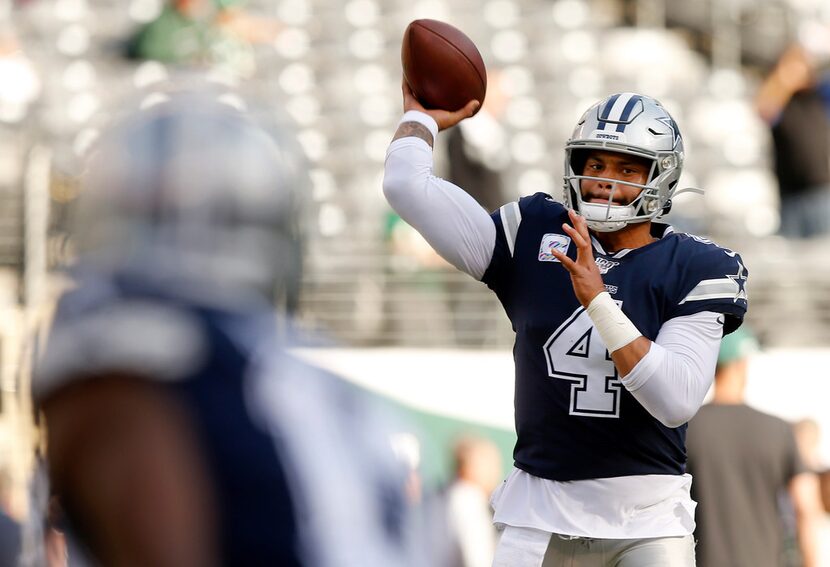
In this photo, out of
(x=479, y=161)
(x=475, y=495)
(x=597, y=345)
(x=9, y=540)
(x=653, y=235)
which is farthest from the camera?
(x=479, y=161)

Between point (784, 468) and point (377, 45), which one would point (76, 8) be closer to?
point (377, 45)

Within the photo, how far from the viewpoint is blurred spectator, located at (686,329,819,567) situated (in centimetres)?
477

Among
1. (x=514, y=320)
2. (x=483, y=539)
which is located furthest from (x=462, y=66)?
(x=483, y=539)

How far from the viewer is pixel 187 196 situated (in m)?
1.41

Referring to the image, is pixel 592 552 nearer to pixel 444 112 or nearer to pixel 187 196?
pixel 444 112

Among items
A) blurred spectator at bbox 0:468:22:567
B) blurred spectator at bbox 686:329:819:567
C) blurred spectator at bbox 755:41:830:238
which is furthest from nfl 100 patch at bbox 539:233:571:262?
blurred spectator at bbox 755:41:830:238

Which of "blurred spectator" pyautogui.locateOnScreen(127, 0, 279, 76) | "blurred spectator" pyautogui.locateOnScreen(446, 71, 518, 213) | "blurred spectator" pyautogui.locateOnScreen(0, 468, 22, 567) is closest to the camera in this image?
"blurred spectator" pyautogui.locateOnScreen(0, 468, 22, 567)

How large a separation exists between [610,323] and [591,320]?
0.10m

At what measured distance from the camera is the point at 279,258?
4.93 feet

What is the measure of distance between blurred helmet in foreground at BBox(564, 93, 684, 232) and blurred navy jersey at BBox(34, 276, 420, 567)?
158cm

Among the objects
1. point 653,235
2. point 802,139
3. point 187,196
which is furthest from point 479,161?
point 187,196

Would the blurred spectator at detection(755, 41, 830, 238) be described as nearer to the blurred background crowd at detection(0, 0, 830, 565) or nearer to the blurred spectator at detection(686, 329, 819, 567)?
the blurred background crowd at detection(0, 0, 830, 565)

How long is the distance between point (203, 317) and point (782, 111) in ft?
22.6

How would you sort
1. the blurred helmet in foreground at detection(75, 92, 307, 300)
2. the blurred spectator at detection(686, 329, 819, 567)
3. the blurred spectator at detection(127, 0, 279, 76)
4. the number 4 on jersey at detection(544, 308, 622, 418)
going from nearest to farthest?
the blurred helmet in foreground at detection(75, 92, 307, 300) → the number 4 on jersey at detection(544, 308, 622, 418) → the blurred spectator at detection(686, 329, 819, 567) → the blurred spectator at detection(127, 0, 279, 76)
